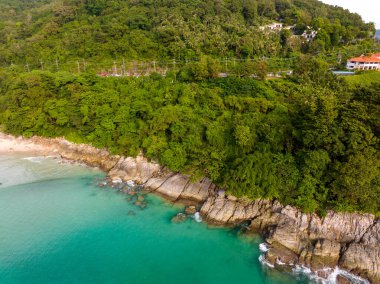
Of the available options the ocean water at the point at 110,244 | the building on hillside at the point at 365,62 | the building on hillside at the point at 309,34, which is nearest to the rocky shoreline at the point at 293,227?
the ocean water at the point at 110,244

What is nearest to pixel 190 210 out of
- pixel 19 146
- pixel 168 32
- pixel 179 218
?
pixel 179 218

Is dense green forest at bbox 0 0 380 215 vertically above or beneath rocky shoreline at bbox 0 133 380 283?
above

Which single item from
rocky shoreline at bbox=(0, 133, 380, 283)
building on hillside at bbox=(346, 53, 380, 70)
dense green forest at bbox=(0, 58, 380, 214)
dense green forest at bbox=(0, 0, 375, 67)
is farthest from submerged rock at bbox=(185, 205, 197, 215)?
building on hillside at bbox=(346, 53, 380, 70)

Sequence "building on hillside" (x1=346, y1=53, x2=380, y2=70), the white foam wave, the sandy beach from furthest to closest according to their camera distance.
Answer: "building on hillside" (x1=346, y1=53, x2=380, y2=70) < the sandy beach < the white foam wave

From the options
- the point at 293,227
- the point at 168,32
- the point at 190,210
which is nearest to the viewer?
the point at 293,227

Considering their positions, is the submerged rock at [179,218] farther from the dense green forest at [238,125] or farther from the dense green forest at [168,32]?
the dense green forest at [168,32]

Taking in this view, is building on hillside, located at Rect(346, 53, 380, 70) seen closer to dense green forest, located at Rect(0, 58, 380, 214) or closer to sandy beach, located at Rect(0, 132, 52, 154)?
dense green forest, located at Rect(0, 58, 380, 214)

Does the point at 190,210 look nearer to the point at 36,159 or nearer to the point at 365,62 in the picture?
the point at 36,159
